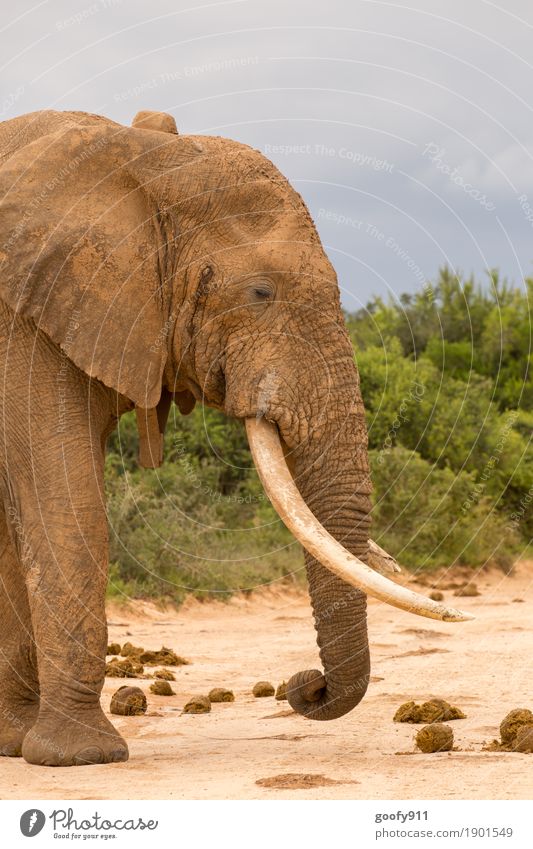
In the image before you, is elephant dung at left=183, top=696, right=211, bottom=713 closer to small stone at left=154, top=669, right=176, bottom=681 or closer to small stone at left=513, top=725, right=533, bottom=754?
small stone at left=154, top=669, right=176, bottom=681

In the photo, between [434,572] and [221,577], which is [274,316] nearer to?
[221,577]

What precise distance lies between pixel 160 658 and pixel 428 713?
3869 millimetres

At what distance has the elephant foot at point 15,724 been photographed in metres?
7.84

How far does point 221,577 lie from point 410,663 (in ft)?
18.1

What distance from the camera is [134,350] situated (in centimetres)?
735

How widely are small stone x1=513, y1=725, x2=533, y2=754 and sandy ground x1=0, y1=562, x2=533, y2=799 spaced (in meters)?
0.14

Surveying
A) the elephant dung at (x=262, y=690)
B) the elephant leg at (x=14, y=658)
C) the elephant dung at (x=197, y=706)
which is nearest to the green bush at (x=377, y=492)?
the elephant dung at (x=262, y=690)

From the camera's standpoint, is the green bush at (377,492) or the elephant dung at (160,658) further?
the green bush at (377,492)

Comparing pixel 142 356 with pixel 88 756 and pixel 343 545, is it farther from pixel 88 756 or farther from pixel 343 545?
pixel 88 756

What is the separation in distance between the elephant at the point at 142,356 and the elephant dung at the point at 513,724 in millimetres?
774

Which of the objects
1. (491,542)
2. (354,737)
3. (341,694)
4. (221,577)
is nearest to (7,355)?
(341,694)

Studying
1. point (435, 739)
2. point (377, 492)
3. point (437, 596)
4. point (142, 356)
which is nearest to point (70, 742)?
point (435, 739)

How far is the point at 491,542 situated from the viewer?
1966cm

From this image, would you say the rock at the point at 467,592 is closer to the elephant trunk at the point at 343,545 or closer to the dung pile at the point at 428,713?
the dung pile at the point at 428,713
